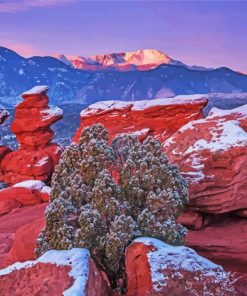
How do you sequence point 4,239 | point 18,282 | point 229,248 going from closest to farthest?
point 18,282, point 229,248, point 4,239

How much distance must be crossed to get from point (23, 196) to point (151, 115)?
26.4 ft

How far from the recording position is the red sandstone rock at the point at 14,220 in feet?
68.0

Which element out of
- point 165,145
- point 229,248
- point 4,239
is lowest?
point 4,239

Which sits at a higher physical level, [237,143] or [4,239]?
[237,143]

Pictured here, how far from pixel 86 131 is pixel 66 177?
1302mm

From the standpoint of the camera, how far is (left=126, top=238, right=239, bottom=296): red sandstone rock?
905cm

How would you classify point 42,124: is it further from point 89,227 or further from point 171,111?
point 89,227

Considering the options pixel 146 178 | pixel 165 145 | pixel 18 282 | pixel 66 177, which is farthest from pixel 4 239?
pixel 18 282

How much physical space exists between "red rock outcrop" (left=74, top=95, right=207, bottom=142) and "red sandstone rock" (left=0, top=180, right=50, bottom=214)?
15.6 feet

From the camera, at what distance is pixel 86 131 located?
43.0 feet

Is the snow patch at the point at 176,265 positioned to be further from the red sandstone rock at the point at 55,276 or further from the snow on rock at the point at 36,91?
the snow on rock at the point at 36,91

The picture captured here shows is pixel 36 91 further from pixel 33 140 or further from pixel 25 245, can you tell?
pixel 25 245

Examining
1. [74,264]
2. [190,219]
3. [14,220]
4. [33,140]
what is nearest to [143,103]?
[33,140]

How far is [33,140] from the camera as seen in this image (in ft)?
110
